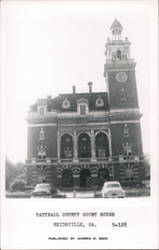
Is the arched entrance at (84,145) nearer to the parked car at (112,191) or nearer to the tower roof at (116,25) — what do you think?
the parked car at (112,191)

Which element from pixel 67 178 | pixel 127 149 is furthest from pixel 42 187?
pixel 127 149

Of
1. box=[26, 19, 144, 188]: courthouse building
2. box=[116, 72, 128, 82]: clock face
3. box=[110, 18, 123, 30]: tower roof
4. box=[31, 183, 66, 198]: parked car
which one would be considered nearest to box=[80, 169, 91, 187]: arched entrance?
box=[26, 19, 144, 188]: courthouse building

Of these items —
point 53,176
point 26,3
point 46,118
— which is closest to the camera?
point 26,3

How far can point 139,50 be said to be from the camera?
357 inches

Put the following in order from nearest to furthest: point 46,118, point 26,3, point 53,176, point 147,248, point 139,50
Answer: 1. point 147,248
2. point 26,3
3. point 139,50
4. point 53,176
5. point 46,118

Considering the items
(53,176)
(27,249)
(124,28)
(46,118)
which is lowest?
(27,249)

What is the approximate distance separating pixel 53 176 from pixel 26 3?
19.9 ft

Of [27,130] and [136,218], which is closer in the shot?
[136,218]

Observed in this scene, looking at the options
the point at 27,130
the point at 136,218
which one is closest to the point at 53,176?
the point at 27,130

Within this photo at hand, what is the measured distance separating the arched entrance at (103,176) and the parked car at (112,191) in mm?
1267

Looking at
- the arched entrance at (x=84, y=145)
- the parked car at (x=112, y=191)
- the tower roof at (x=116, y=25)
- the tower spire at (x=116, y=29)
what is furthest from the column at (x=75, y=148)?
the tower roof at (x=116, y=25)

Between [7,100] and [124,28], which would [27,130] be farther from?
[124,28]

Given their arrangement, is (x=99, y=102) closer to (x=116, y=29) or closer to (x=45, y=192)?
(x=116, y=29)

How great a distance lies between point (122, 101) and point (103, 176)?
3.19 m
